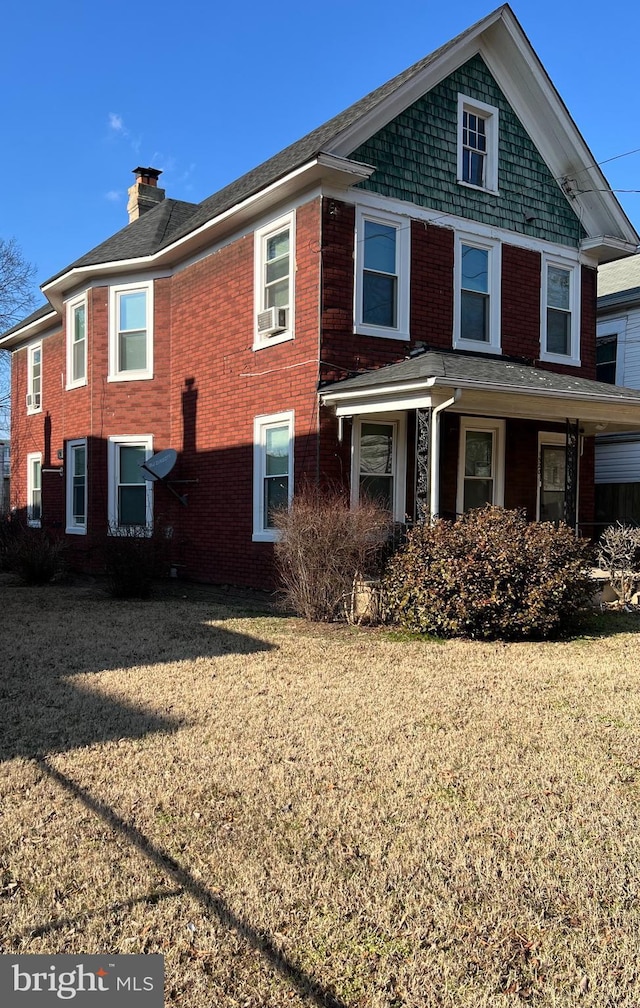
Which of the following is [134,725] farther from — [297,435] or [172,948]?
[297,435]

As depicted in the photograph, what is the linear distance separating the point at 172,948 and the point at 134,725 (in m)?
2.72

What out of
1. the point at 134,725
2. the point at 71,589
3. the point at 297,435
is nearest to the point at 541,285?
the point at 297,435

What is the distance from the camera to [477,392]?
989 cm

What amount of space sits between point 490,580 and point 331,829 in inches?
205

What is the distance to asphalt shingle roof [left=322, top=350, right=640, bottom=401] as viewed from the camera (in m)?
9.70

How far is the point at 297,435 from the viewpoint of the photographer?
11.6 m

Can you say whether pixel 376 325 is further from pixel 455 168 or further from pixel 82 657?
pixel 82 657

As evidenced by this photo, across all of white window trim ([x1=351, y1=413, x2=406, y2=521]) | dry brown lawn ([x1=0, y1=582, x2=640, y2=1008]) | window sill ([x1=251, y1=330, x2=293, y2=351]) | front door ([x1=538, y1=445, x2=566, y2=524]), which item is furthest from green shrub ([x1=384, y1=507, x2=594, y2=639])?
front door ([x1=538, y1=445, x2=566, y2=524])

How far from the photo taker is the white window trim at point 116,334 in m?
15.1

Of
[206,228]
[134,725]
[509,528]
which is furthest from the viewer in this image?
[206,228]

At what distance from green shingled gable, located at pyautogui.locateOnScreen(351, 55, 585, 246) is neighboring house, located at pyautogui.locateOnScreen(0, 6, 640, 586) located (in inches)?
1.4

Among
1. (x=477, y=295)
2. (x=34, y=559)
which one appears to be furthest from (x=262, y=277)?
(x=34, y=559)

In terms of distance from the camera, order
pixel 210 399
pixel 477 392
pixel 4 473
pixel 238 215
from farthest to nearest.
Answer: pixel 4 473 < pixel 210 399 < pixel 238 215 < pixel 477 392

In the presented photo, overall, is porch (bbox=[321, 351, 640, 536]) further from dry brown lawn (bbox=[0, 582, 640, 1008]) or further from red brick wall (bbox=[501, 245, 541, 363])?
dry brown lawn (bbox=[0, 582, 640, 1008])
